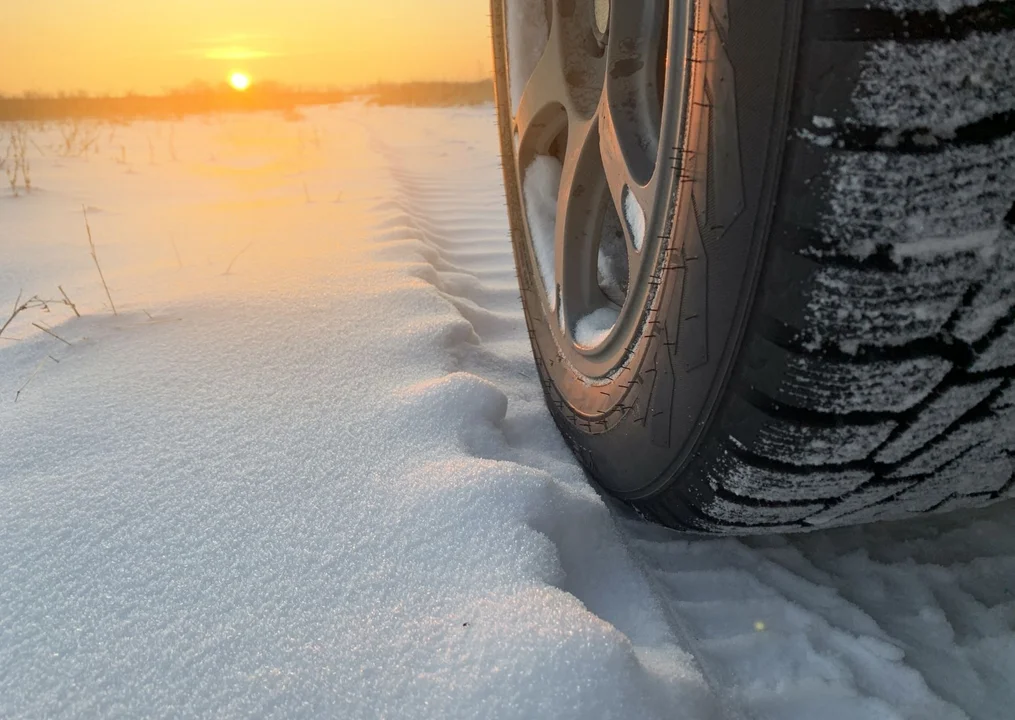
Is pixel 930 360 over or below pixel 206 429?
over

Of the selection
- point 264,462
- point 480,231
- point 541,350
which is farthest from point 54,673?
point 480,231

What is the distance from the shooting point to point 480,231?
2695mm

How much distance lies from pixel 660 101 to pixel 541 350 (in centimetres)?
42

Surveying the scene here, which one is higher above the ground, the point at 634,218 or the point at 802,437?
the point at 634,218

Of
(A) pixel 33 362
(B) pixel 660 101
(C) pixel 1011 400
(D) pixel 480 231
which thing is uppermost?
(B) pixel 660 101

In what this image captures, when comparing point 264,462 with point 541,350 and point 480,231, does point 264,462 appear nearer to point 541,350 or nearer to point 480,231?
point 541,350

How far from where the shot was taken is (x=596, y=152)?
1.00m

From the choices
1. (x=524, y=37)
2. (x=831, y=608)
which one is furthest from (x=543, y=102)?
(x=831, y=608)

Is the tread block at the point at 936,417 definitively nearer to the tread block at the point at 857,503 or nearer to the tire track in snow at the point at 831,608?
the tread block at the point at 857,503

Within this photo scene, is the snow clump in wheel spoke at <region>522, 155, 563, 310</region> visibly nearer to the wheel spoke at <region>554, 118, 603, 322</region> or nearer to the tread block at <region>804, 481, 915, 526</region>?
the wheel spoke at <region>554, 118, 603, 322</region>

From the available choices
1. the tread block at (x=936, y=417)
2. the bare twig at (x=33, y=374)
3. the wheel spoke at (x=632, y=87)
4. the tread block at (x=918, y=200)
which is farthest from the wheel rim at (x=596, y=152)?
the bare twig at (x=33, y=374)

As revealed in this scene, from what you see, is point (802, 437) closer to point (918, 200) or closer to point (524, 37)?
point (918, 200)

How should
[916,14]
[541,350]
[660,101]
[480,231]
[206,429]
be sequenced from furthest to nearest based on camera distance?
[480,231] → [541,350] → [206,429] → [660,101] → [916,14]

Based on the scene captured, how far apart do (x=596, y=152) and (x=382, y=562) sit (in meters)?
0.61
